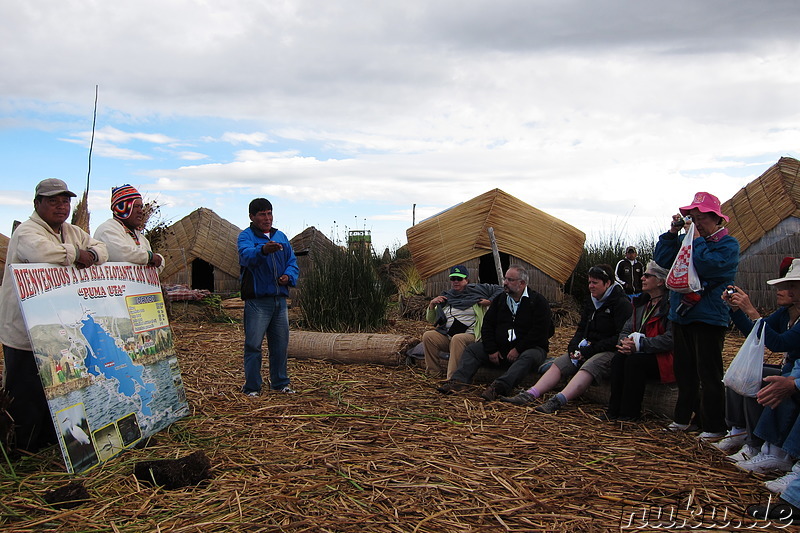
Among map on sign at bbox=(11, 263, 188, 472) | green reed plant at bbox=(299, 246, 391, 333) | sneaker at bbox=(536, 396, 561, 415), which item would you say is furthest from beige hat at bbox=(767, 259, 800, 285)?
green reed plant at bbox=(299, 246, 391, 333)

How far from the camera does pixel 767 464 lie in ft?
12.1

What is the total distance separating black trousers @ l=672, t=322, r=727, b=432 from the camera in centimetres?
435

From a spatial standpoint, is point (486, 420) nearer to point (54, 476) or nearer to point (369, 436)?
point (369, 436)

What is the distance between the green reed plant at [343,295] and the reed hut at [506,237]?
176 centimetres

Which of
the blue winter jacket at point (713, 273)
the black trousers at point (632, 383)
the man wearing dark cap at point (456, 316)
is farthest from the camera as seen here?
the man wearing dark cap at point (456, 316)

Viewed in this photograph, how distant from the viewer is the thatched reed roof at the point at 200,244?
14.1 m

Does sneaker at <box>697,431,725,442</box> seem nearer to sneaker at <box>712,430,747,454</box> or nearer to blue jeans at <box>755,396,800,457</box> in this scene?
sneaker at <box>712,430,747,454</box>

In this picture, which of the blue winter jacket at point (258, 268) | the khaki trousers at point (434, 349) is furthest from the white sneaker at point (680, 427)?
the blue winter jacket at point (258, 268)

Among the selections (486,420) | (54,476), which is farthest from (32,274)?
(486,420)

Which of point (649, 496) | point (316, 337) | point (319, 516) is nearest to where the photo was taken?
point (319, 516)

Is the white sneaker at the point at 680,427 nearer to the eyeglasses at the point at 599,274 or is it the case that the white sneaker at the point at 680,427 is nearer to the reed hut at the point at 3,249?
the eyeglasses at the point at 599,274

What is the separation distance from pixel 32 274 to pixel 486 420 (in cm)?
315

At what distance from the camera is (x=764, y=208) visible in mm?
10516

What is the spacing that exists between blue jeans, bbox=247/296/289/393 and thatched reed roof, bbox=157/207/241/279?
346 inches
